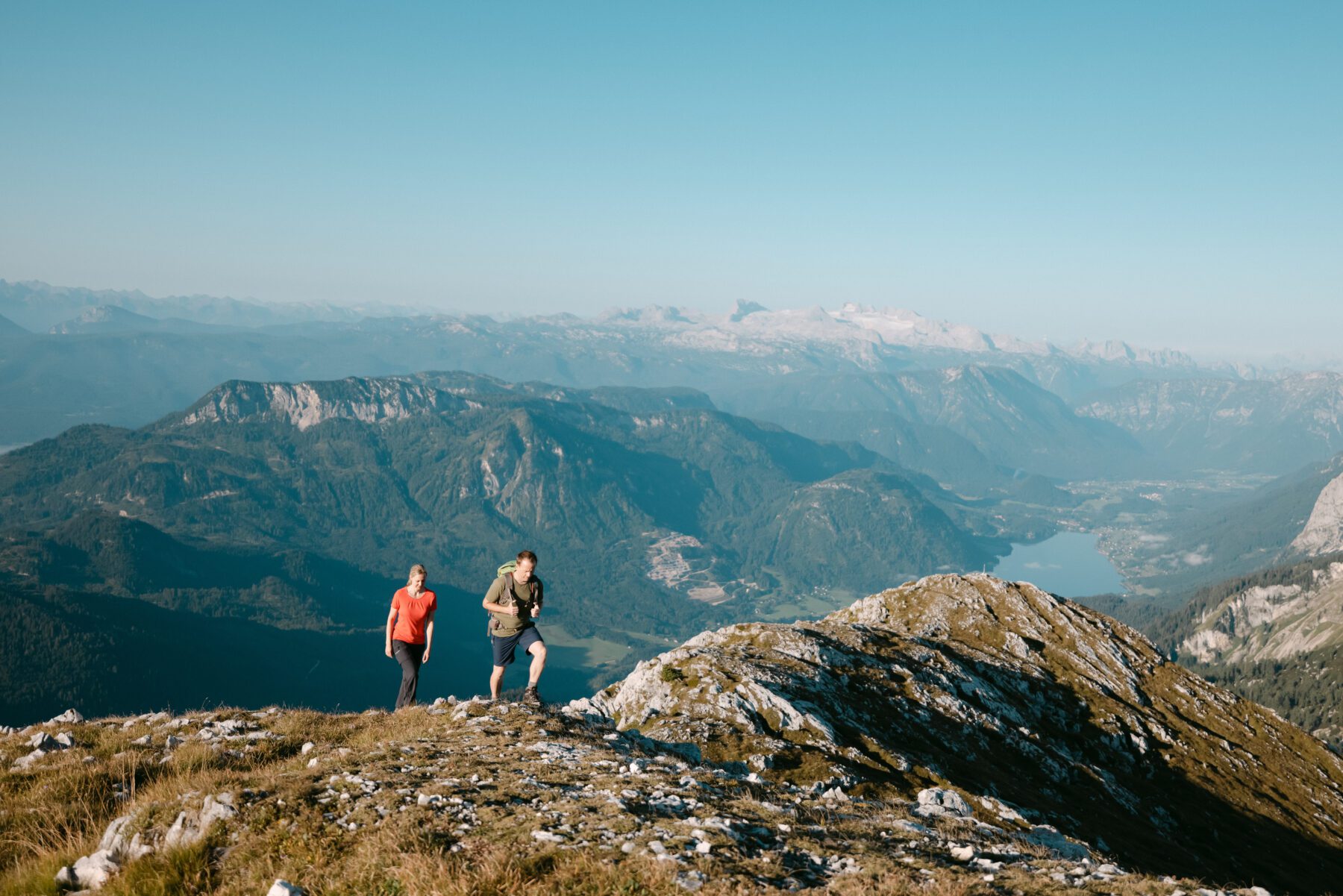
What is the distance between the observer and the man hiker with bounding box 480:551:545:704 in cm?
2247

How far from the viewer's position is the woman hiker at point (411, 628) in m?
23.4

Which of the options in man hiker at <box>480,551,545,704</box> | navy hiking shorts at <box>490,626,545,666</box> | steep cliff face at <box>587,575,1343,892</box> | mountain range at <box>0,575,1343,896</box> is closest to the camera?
mountain range at <box>0,575,1343,896</box>

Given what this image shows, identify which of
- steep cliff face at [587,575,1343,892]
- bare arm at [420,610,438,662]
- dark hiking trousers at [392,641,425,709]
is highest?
bare arm at [420,610,438,662]

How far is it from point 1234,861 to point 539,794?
7800 cm

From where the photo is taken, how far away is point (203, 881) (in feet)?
33.9

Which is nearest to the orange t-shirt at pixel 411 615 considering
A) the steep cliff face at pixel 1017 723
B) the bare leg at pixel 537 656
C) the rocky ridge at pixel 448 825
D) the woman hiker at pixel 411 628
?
the woman hiker at pixel 411 628

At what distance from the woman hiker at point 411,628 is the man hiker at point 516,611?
2273 millimetres

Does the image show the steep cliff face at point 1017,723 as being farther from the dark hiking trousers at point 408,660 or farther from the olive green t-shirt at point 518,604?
the dark hiking trousers at point 408,660

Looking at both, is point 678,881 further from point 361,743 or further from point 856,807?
point 361,743

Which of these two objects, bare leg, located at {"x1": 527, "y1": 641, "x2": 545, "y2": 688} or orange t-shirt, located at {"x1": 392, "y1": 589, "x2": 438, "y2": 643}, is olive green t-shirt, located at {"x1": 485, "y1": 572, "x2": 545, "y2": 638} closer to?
bare leg, located at {"x1": 527, "y1": 641, "x2": 545, "y2": 688}

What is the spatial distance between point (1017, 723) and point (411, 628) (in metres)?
61.0

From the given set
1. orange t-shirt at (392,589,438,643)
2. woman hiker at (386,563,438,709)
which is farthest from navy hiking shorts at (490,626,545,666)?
orange t-shirt at (392,589,438,643)

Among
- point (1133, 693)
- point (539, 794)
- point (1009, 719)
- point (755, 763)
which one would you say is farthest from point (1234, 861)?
point (539, 794)

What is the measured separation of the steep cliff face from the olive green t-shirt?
14.5m
